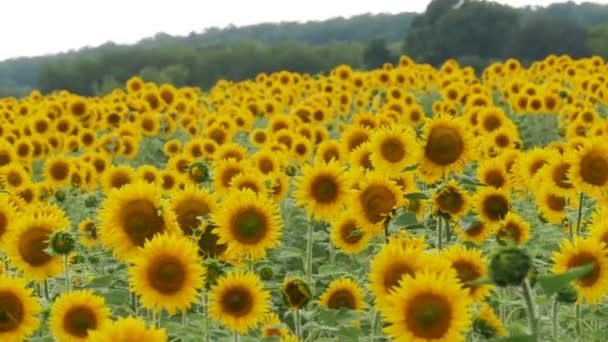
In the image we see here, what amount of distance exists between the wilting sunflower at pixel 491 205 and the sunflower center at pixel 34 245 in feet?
6.40

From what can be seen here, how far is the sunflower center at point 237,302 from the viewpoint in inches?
141

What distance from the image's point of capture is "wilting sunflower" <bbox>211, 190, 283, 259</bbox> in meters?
3.95

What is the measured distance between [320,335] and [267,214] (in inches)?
33.7

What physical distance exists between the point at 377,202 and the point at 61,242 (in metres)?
1.33

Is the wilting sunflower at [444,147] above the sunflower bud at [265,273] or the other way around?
above

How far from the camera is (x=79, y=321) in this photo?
11.3ft

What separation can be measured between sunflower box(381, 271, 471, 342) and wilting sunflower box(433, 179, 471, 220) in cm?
140

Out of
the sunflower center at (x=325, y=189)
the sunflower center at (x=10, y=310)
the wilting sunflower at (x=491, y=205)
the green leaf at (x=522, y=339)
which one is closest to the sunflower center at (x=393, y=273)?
the green leaf at (x=522, y=339)

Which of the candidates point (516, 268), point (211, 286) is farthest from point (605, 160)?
point (516, 268)

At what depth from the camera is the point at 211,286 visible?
140 inches

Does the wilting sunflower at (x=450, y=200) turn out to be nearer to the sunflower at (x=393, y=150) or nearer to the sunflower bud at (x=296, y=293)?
the sunflower at (x=393, y=150)

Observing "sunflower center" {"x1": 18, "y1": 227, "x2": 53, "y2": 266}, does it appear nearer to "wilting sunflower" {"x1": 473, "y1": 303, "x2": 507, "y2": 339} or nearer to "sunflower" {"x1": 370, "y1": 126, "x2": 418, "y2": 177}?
"sunflower" {"x1": 370, "y1": 126, "x2": 418, "y2": 177}

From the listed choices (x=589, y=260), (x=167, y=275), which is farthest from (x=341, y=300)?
(x=589, y=260)

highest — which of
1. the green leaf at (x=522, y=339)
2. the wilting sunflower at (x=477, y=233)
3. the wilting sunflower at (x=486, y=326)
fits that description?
the green leaf at (x=522, y=339)
